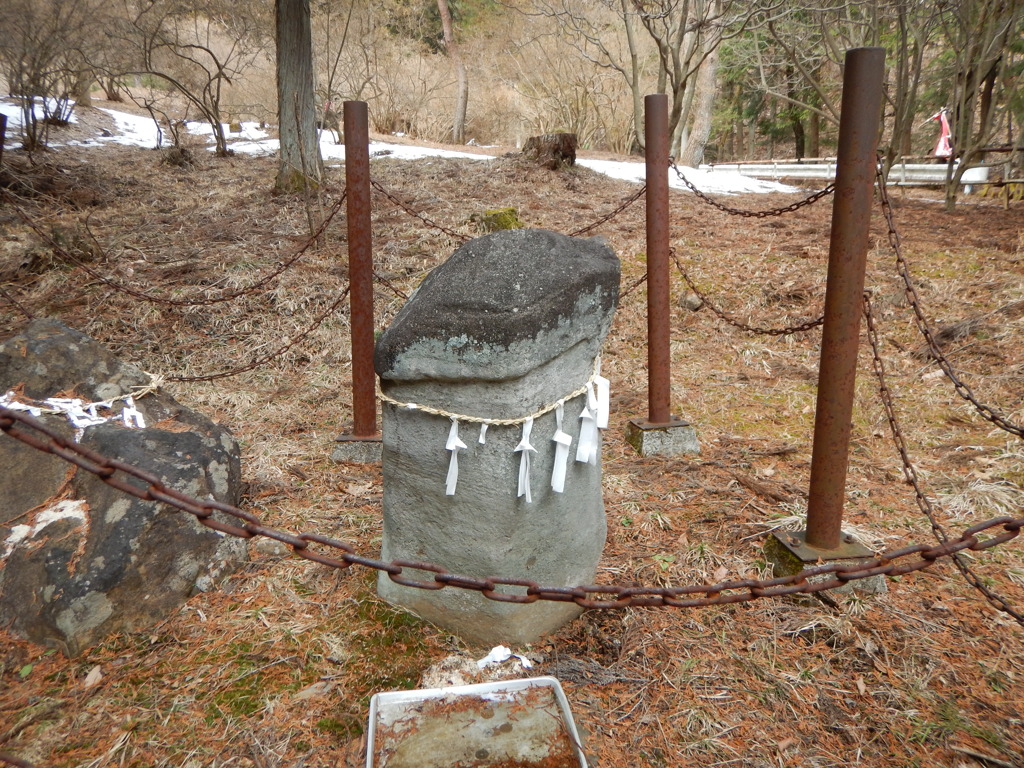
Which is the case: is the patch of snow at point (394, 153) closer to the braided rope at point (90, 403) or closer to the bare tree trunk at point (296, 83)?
the bare tree trunk at point (296, 83)

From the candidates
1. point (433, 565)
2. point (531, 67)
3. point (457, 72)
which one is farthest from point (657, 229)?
point (531, 67)

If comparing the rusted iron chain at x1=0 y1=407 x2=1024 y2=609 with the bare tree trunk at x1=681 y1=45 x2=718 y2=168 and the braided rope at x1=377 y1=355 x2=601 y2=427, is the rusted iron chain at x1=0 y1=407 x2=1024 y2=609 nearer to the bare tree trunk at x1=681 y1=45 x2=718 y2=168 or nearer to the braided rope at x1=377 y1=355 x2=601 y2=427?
the braided rope at x1=377 y1=355 x2=601 y2=427

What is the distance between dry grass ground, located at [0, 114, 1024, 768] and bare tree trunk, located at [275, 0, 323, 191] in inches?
47.0

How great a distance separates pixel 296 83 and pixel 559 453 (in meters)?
7.53

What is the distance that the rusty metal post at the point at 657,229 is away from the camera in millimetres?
3645

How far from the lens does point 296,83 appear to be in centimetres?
793

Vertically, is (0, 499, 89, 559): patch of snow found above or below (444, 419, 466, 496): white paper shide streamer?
below

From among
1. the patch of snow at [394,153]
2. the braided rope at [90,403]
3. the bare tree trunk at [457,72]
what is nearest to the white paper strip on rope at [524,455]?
the braided rope at [90,403]

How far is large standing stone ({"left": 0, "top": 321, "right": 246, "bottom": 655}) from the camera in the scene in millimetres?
2262

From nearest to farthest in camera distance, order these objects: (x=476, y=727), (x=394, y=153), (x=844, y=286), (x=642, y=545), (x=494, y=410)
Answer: (x=476, y=727)
(x=494, y=410)
(x=844, y=286)
(x=642, y=545)
(x=394, y=153)

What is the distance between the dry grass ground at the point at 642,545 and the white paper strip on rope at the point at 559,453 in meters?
0.62

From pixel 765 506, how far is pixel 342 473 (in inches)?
90.7

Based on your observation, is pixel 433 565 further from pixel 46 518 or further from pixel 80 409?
pixel 80 409

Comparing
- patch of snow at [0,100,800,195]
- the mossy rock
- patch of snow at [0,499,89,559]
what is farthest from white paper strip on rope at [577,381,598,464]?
patch of snow at [0,100,800,195]
